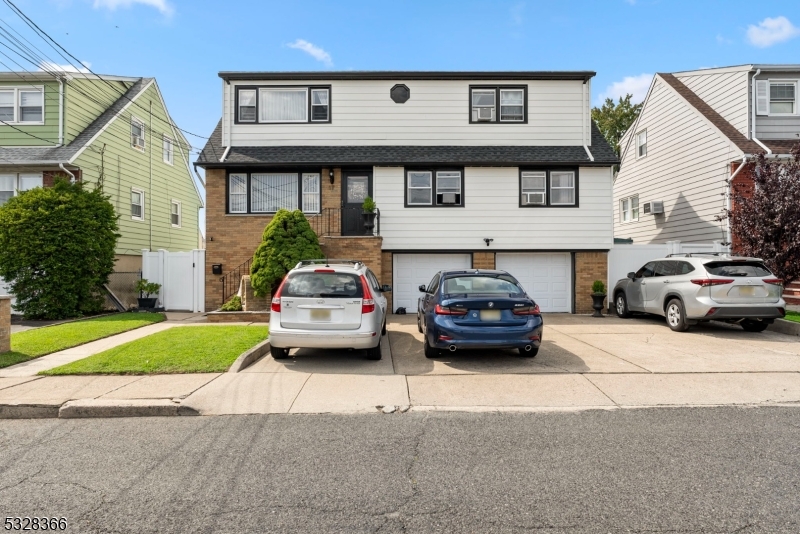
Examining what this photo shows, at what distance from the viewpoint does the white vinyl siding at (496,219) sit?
1410 centimetres

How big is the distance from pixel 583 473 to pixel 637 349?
566 centimetres

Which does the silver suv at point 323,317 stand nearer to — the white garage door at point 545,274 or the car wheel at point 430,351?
the car wheel at point 430,351

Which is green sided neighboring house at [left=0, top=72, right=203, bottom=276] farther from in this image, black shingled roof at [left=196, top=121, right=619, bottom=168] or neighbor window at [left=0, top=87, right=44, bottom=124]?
black shingled roof at [left=196, top=121, right=619, bottom=168]

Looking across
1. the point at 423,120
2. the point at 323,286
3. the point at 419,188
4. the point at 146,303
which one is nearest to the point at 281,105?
the point at 423,120

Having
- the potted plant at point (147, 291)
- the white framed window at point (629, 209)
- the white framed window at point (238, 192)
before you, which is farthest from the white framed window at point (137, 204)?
the white framed window at point (629, 209)

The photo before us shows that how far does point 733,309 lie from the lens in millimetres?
9258

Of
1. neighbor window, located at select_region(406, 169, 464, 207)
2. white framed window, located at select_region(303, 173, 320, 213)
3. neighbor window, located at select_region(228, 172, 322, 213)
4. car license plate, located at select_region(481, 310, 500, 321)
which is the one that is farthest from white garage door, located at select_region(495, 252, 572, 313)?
car license plate, located at select_region(481, 310, 500, 321)

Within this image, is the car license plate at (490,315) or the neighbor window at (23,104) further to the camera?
the neighbor window at (23,104)

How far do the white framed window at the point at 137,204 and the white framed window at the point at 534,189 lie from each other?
14963mm

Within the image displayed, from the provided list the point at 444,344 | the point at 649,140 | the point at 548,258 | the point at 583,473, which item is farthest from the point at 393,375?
the point at 649,140

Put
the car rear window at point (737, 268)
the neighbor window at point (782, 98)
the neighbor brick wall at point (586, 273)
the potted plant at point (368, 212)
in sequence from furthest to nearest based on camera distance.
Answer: the neighbor window at point (782, 98) < the neighbor brick wall at point (586, 273) < the potted plant at point (368, 212) < the car rear window at point (737, 268)

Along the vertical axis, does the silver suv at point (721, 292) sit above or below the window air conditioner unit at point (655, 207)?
below

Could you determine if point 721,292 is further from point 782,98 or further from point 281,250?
point 782,98

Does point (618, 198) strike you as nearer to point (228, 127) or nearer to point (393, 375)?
point (228, 127)
